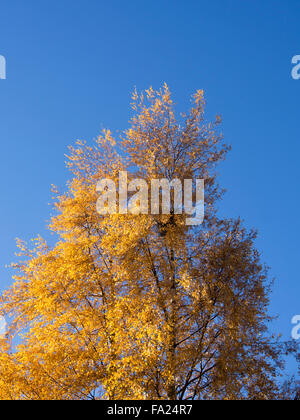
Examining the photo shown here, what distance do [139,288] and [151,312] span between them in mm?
1098

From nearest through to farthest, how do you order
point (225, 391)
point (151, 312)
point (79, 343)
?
point (225, 391) → point (151, 312) → point (79, 343)

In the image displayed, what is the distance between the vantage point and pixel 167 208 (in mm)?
11031

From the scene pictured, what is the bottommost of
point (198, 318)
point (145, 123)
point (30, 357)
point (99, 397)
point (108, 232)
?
point (99, 397)

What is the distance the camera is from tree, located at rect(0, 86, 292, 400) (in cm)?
884

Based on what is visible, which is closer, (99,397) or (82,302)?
(99,397)

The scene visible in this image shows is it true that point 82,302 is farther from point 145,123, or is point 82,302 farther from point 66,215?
point 145,123

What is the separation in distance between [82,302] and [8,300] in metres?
2.63

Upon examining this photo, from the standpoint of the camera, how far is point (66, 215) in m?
12.8

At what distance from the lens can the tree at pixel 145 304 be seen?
8836mm

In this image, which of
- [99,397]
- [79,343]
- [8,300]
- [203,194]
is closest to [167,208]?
[203,194]

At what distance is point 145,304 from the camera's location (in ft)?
31.4

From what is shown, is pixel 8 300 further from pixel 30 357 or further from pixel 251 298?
pixel 251 298

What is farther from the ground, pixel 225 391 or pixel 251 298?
pixel 251 298

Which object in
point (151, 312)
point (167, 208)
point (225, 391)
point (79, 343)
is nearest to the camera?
point (225, 391)
